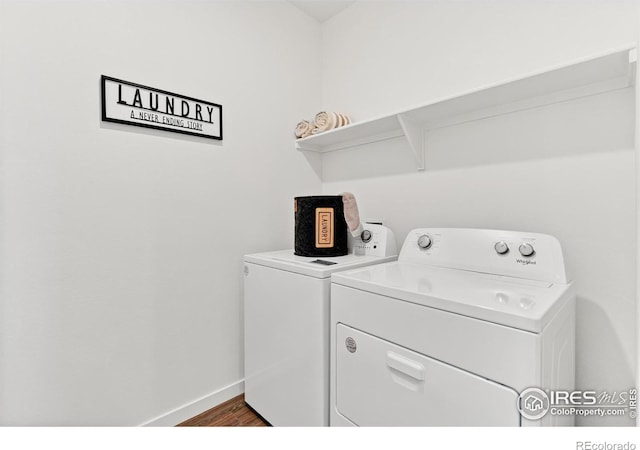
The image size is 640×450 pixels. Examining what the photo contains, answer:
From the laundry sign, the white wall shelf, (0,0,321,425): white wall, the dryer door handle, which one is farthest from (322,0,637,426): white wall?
the laundry sign

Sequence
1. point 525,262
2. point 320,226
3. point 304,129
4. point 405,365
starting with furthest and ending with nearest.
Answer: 1. point 304,129
2. point 320,226
3. point 525,262
4. point 405,365

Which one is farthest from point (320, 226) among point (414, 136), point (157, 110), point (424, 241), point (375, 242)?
point (157, 110)

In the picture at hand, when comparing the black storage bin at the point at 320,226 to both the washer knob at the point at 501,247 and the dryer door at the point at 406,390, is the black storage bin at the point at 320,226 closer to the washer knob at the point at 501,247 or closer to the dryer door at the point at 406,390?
the dryer door at the point at 406,390

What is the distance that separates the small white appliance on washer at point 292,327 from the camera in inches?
48.3

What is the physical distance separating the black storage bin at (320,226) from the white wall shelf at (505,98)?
1.55 feet

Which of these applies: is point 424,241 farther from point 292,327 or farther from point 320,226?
point 292,327

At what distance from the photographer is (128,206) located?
4.51 ft

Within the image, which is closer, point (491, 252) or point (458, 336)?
point (458, 336)

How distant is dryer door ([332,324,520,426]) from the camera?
0.78m

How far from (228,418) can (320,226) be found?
109 centimetres

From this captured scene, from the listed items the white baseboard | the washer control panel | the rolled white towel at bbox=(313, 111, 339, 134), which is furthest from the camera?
the rolled white towel at bbox=(313, 111, 339, 134)

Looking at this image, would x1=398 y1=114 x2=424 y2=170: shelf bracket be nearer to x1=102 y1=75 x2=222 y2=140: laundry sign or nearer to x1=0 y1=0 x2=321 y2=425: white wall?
x1=0 y1=0 x2=321 y2=425: white wall

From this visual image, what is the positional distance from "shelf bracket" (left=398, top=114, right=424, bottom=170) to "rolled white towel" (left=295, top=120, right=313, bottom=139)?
643 millimetres

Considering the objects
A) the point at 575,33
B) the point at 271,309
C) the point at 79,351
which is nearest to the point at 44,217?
the point at 79,351
